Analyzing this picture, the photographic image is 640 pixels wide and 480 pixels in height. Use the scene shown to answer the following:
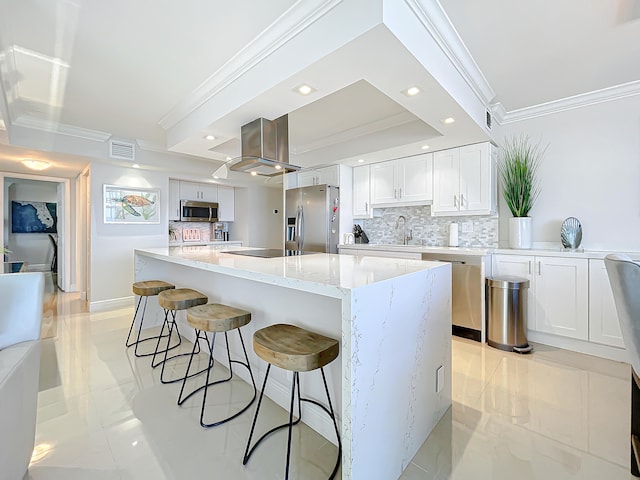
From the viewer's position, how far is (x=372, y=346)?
1.26 meters

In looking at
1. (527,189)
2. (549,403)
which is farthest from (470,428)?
(527,189)

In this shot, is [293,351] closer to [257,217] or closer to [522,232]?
[522,232]

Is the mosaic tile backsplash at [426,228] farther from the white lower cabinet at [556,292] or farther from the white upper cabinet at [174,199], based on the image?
the white upper cabinet at [174,199]

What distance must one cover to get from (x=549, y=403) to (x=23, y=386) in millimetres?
2900

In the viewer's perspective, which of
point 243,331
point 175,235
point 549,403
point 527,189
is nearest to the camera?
point 549,403

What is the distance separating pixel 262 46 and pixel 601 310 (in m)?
3.57

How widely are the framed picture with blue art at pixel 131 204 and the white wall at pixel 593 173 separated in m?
5.38

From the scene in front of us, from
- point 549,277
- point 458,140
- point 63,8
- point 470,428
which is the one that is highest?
point 63,8

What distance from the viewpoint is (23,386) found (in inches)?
48.1

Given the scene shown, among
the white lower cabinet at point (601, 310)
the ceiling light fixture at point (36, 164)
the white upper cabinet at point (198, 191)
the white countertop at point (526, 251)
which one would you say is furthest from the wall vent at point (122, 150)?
the white lower cabinet at point (601, 310)

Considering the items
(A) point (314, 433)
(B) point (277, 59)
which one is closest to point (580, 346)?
(A) point (314, 433)

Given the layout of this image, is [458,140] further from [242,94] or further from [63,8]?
[63,8]

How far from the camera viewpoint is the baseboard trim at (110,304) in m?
4.36

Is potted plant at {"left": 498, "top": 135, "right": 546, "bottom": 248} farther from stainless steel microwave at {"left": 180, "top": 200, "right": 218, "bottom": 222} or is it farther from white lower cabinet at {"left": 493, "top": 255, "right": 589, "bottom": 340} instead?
stainless steel microwave at {"left": 180, "top": 200, "right": 218, "bottom": 222}
